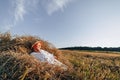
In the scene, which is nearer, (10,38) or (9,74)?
(9,74)

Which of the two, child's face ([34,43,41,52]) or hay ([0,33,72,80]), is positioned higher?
child's face ([34,43,41,52])

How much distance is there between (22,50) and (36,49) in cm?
67

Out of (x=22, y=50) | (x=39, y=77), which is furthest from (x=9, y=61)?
(x=22, y=50)

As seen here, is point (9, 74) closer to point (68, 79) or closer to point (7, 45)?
point (68, 79)

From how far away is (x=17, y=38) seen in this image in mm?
12930

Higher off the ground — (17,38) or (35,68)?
(17,38)

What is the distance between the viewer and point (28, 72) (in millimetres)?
9141

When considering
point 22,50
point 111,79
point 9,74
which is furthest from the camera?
point 22,50

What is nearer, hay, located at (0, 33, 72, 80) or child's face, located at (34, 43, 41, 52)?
hay, located at (0, 33, 72, 80)

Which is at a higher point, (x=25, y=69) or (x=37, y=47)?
(x=37, y=47)

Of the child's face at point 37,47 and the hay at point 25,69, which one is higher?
the child's face at point 37,47

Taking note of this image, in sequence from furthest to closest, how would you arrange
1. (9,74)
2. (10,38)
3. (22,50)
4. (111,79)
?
(10,38), (22,50), (111,79), (9,74)

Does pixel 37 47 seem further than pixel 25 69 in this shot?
Yes

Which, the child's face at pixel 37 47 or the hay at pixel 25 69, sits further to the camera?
the child's face at pixel 37 47
